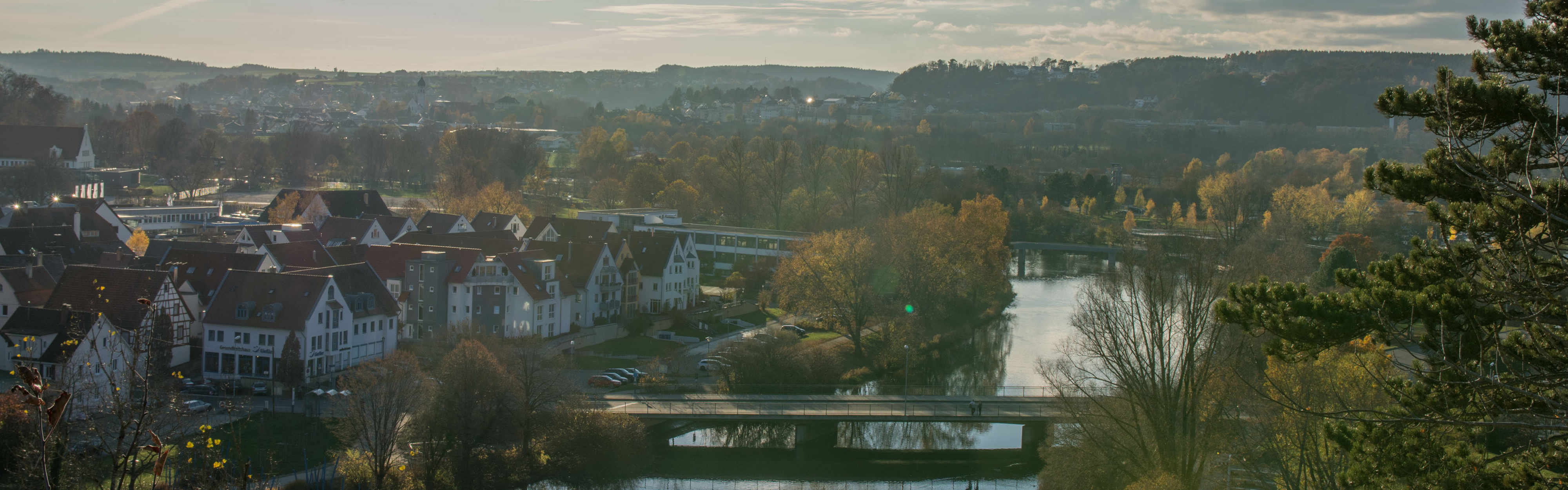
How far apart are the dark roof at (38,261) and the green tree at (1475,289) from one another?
1013 inches

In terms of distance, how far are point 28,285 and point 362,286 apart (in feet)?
21.6

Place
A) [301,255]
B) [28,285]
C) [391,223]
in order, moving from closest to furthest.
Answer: [28,285], [301,255], [391,223]

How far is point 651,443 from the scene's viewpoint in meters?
18.8

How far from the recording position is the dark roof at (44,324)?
1869 centimetres

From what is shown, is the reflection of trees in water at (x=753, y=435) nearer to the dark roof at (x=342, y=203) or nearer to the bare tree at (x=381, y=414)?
the bare tree at (x=381, y=414)

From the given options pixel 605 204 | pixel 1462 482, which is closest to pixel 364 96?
pixel 605 204

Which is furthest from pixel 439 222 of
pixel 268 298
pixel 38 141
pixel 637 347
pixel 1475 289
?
pixel 1475 289

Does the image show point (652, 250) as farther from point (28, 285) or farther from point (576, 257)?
point (28, 285)

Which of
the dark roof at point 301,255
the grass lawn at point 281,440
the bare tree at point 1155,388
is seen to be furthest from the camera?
the dark roof at point 301,255

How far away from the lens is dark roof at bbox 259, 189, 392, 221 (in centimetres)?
3912

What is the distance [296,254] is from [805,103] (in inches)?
3831

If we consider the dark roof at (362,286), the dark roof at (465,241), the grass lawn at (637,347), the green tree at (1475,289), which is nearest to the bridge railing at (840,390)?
the grass lawn at (637,347)

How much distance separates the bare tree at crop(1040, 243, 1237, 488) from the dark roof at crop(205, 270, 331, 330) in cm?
1297

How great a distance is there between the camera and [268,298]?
21203 millimetres
